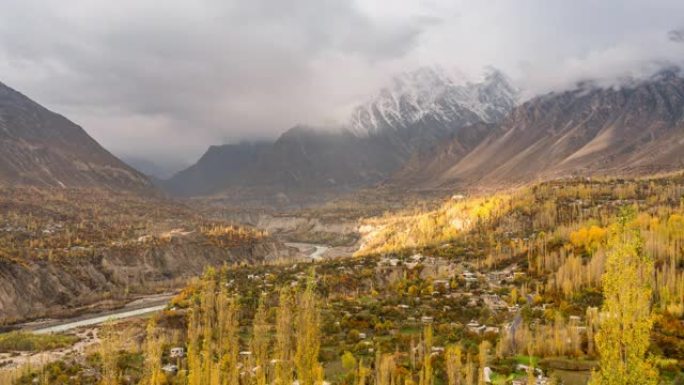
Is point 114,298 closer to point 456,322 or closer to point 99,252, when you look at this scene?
point 99,252

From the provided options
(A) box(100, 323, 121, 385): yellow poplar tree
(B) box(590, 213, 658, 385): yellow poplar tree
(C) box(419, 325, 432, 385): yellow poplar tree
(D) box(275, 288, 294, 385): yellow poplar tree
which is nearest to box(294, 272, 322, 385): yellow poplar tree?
(D) box(275, 288, 294, 385): yellow poplar tree

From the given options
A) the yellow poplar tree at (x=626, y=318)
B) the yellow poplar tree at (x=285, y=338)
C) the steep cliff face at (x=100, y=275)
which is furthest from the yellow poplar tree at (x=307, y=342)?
the steep cliff face at (x=100, y=275)

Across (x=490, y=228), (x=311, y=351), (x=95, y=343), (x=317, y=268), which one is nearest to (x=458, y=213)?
(x=490, y=228)

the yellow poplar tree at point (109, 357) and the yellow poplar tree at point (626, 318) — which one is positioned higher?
the yellow poplar tree at point (626, 318)

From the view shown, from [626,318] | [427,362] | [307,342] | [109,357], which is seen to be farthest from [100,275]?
[626,318]

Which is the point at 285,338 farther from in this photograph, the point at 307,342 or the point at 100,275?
the point at 100,275

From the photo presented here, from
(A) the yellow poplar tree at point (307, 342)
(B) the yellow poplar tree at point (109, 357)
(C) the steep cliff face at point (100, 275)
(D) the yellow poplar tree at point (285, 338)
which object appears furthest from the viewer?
(C) the steep cliff face at point (100, 275)

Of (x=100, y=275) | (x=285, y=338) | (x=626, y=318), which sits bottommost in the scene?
(x=100, y=275)

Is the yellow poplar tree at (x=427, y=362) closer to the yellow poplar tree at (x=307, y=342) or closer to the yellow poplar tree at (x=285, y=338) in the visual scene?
the yellow poplar tree at (x=307, y=342)
